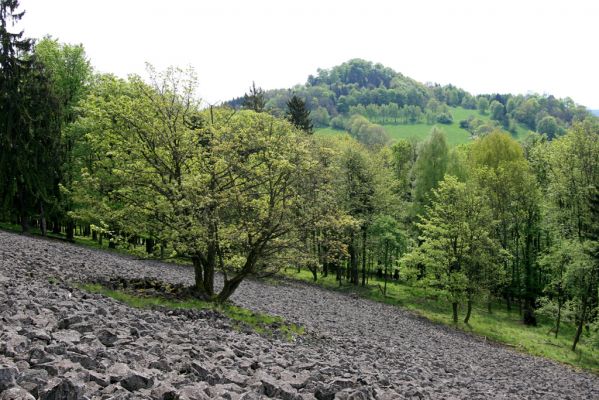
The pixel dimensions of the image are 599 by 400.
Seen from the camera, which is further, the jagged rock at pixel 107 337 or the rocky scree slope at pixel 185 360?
the jagged rock at pixel 107 337

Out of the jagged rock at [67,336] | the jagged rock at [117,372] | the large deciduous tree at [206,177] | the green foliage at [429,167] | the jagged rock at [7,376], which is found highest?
the green foliage at [429,167]

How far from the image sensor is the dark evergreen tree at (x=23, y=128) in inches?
1656

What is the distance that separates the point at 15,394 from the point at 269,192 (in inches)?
655

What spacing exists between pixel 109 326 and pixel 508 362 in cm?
2340

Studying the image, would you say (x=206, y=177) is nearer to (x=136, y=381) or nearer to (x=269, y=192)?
(x=269, y=192)

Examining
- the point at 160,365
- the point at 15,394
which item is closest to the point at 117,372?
the point at 160,365

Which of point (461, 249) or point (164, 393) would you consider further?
point (461, 249)

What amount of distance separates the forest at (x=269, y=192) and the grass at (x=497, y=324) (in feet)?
4.07

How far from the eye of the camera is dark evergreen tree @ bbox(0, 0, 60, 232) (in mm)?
42062

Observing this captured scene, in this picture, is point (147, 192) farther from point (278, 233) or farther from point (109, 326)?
point (109, 326)

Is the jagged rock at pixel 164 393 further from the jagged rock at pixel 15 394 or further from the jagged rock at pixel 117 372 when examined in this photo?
the jagged rock at pixel 15 394

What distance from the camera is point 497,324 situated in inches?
1678

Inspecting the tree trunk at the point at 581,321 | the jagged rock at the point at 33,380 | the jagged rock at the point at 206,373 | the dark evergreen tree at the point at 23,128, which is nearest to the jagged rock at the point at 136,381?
the jagged rock at the point at 33,380

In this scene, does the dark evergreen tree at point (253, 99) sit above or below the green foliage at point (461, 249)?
above
